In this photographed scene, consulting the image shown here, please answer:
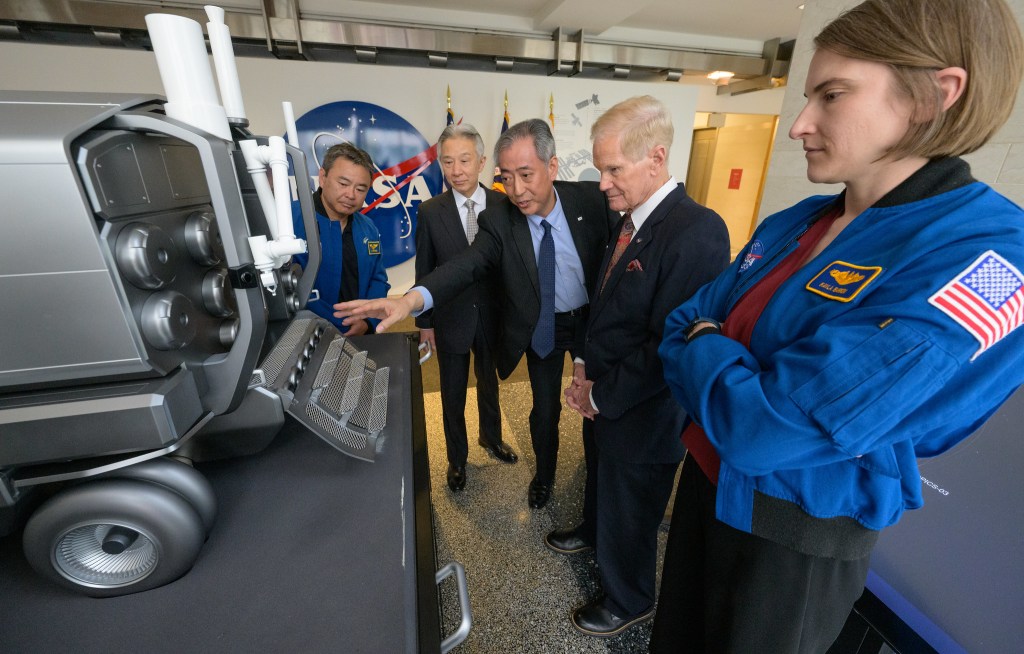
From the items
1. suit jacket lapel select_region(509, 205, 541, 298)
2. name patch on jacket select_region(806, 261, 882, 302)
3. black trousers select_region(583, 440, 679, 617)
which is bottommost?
black trousers select_region(583, 440, 679, 617)

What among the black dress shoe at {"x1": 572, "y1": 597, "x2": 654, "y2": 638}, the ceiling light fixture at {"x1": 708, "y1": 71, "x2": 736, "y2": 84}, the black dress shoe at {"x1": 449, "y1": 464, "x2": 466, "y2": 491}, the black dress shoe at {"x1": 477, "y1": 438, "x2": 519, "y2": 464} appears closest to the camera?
the black dress shoe at {"x1": 572, "y1": 597, "x2": 654, "y2": 638}

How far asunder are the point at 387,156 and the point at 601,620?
16.0 feet

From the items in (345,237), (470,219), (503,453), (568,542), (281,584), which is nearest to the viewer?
(281,584)

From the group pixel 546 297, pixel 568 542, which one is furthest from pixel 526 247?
Answer: pixel 568 542

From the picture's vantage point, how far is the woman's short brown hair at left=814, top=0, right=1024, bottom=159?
1.94 ft

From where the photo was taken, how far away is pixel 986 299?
55 cm

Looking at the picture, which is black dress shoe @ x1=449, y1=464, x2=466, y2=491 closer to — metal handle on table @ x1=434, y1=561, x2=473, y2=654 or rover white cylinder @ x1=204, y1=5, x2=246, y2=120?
metal handle on table @ x1=434, y1=561, x2=473, y2=654

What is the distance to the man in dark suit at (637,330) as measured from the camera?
1.24 m

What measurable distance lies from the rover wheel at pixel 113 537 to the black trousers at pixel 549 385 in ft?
4.81

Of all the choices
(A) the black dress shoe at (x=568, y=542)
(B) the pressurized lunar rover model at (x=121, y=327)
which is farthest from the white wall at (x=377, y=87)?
(B) the pressurized lunar rover model at (x=121, y=327)

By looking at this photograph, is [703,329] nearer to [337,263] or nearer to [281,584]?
[281,584]

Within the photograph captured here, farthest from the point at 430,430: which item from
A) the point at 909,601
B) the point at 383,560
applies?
the point at 909,601

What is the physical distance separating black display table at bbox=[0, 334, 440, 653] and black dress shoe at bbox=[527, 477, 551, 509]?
1400 mm

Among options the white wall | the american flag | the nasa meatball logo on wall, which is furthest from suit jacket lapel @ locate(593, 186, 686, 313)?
the white wall
